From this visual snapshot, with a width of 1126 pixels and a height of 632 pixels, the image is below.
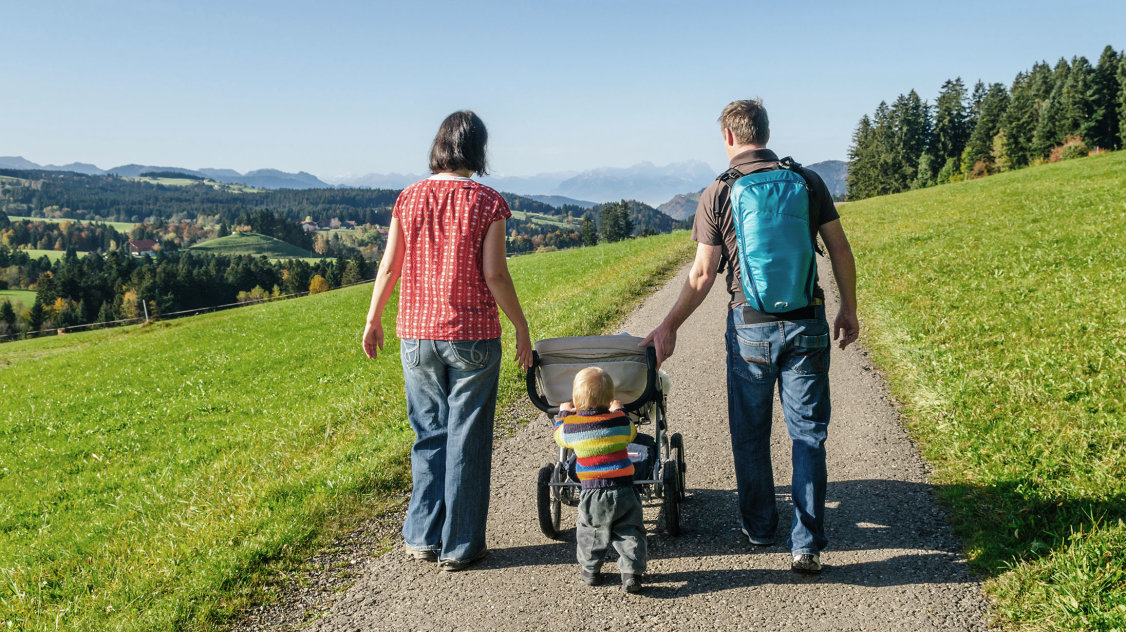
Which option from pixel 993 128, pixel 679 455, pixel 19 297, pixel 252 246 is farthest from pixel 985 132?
pixel 252 246

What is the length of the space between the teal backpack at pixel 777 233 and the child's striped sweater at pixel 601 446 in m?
1.11

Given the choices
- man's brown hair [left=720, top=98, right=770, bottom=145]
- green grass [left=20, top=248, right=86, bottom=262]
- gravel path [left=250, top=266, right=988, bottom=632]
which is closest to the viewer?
gravel path [left=250, top=266, right=988, bottom=632]

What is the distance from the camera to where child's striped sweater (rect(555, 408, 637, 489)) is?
3908 mm

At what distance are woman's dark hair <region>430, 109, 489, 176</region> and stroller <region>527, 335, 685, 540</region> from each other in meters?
1.22

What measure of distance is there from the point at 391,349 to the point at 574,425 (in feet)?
37.7

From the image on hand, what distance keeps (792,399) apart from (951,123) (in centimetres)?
10594

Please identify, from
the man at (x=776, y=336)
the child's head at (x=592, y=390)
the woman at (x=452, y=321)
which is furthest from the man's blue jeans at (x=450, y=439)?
the man at (x=776, y=336)

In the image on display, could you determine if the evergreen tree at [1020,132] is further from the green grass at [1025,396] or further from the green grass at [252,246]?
the green grass at [252,246]

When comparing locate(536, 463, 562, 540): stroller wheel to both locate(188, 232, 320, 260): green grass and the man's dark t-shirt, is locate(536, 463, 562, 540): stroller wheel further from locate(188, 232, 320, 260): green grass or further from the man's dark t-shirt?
locate(188, 232, 320, 260): green grass

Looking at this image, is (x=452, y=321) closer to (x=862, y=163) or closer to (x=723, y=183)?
(x=723, y=183)

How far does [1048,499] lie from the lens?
4406mm

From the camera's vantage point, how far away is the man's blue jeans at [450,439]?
161 inches

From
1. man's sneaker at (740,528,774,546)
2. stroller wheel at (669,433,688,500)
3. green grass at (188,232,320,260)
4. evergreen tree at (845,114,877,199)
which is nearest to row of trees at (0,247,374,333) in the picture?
green grass at (188,232,320,260)

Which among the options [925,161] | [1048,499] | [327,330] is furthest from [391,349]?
[925,161]
